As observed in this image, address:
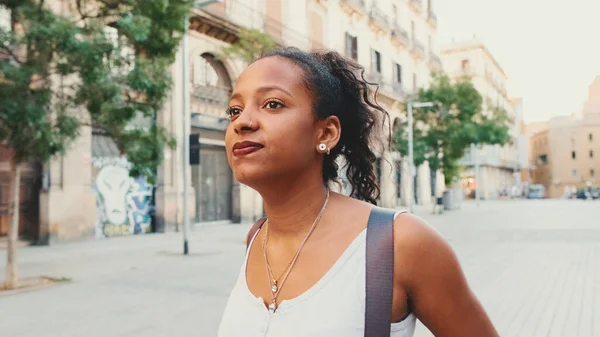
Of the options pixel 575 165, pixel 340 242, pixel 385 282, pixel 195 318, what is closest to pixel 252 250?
pixel 340 242

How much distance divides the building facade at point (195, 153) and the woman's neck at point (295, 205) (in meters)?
6.97

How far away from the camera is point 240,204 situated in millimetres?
21594

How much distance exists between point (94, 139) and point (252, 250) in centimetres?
1620

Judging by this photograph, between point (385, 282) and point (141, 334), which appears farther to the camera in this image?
point (141, 334)

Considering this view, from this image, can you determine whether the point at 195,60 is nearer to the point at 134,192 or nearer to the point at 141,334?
the point at 134,192

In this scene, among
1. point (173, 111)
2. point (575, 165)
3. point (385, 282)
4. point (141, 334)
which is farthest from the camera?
point (575, 165)

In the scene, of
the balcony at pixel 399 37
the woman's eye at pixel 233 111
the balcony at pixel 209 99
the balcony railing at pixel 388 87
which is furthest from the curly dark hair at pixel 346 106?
the balcony at pixel 399 37

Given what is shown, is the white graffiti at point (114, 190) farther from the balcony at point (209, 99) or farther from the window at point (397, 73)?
the window at point (397, 73)

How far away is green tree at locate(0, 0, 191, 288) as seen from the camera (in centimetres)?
793

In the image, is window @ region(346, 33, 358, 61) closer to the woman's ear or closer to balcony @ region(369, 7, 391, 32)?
balcony @ region(369, 7, 391, 32)

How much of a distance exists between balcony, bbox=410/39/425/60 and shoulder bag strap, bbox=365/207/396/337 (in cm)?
4116

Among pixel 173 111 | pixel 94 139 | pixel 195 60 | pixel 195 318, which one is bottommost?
pixel 195 318

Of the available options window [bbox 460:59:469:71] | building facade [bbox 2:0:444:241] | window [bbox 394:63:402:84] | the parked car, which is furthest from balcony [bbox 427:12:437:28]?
the parked car

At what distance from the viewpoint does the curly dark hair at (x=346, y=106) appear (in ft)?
4.54
